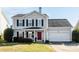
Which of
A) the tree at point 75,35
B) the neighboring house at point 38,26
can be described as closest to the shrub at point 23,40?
the neighboring house at point 38,26

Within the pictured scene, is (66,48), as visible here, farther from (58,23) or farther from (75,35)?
(58,23)

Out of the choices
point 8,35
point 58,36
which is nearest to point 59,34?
point 58,36

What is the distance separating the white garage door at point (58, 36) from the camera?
507 cm

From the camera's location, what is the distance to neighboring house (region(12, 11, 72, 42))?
505cm

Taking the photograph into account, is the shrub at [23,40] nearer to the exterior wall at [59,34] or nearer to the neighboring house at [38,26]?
the neighboring house at [38,26]

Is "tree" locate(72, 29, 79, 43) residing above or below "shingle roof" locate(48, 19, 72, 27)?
below

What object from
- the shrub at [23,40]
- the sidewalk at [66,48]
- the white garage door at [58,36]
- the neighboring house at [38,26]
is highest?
the neighboring house at [38,26]

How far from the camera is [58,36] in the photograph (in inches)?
201

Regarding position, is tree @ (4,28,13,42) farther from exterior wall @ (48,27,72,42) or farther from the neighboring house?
exterior wall @ (48,27,72,42)

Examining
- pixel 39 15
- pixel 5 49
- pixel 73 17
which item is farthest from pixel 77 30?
pixel 5 49

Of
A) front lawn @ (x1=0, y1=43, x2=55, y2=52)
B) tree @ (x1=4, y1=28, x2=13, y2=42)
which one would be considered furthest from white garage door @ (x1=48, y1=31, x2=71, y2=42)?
tree @ (x1=4, y1=28, x2=13, y2=42)

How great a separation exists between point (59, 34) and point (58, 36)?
0.08 ft
